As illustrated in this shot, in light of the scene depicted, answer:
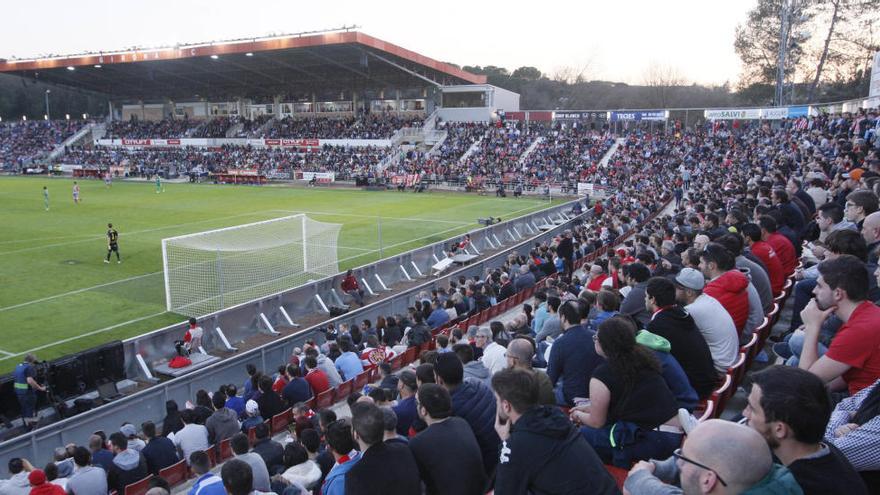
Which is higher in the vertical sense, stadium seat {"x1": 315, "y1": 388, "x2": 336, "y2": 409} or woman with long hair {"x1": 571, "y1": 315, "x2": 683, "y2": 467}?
woman with long hair {"x1": 571, "y1": 315, "x2": 683, "y2": 467}

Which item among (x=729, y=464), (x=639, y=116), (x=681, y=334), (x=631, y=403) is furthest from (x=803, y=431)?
(x=639, y=116)

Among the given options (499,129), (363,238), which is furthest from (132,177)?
(363,238)

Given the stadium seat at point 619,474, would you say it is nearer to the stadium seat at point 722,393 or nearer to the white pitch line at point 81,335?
the stadium seat at point 722,393

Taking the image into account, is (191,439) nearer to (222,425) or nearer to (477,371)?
(222,425)

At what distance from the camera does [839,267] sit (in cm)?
425

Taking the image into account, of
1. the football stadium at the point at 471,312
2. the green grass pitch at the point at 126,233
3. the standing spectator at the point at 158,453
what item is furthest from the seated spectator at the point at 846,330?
the green grass pitch at the point at 126,233

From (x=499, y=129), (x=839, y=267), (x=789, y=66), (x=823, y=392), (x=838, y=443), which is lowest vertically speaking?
(x=838, y=443)

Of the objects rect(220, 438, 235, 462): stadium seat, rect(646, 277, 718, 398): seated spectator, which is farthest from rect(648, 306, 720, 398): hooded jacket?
rect(220, 438, 235, 462): stadium seat

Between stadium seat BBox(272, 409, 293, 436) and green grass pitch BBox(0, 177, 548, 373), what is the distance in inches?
378

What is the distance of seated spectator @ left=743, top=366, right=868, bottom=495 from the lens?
9.29 feet

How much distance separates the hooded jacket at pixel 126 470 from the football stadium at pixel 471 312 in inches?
3.4

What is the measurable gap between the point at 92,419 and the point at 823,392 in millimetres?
9833

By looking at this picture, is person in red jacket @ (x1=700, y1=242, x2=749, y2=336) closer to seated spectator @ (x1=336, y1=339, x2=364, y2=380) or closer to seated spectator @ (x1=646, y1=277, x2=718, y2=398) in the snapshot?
seated spectator @ (x1=646, y1=277, x2=718, y2=398)

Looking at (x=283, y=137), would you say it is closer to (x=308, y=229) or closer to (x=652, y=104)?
(x=308, y=229)
